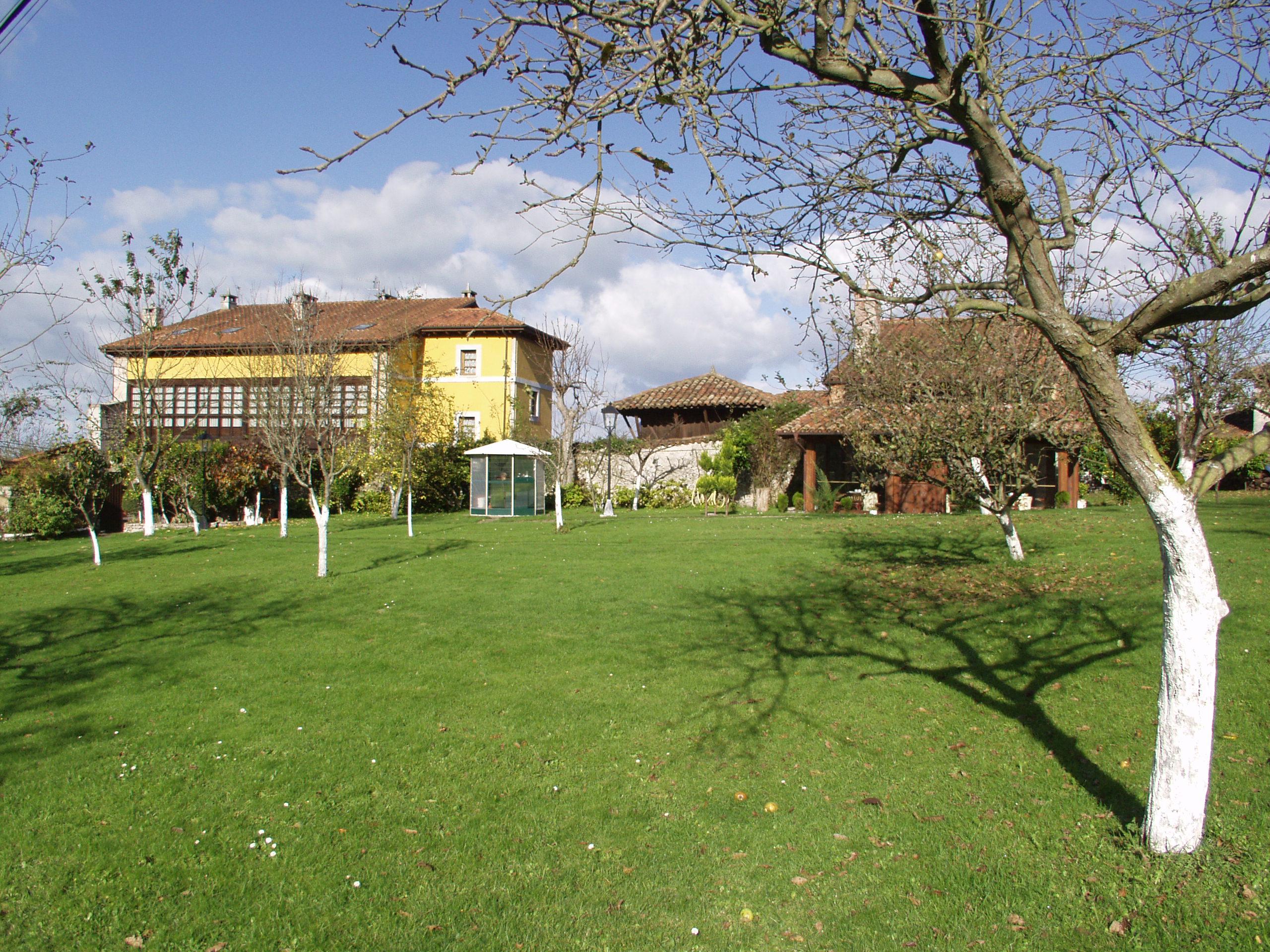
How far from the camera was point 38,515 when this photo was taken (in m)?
21.8

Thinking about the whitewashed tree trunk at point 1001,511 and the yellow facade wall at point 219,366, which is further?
the yellow facade wall at point 219,366

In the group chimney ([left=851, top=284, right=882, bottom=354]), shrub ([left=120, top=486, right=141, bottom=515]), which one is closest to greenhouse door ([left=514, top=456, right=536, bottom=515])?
shrub ([left=120, top=486, right=141, bottom=515])

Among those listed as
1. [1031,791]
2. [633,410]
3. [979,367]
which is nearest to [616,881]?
[1031,791]

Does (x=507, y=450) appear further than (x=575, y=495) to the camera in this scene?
No

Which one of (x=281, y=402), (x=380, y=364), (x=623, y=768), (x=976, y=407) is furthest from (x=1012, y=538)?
(x=380, y=364)

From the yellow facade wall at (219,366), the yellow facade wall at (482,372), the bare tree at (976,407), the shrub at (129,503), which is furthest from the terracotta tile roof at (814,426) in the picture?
the shrub at (129,503)

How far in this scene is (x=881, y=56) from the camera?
4035mm

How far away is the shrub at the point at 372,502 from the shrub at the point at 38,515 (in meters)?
8.03

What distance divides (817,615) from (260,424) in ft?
40.2

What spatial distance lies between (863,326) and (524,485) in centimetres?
1485

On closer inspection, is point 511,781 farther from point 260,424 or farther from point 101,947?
point 260,424

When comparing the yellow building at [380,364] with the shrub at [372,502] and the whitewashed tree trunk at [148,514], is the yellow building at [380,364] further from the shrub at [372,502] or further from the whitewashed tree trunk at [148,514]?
the whitewashed tree trunk at [148,514]

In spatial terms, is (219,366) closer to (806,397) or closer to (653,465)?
(653,465)

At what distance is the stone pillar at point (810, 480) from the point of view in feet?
78.9
